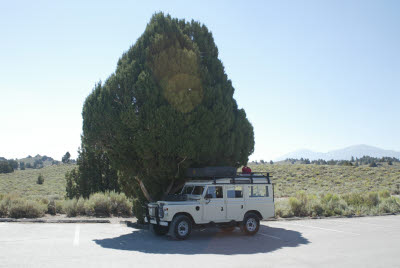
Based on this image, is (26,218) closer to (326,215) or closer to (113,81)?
(113,81)

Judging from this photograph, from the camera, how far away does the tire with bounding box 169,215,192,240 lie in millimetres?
12445

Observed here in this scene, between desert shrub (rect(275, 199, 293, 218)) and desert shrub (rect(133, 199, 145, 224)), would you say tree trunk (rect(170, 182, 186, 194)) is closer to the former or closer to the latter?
desert shrub (rect(133, 199, 145, 224))

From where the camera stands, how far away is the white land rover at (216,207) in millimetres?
12633

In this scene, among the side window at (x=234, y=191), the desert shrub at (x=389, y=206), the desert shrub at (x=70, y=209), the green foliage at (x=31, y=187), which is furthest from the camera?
the green foliage at (x=31, y=187)

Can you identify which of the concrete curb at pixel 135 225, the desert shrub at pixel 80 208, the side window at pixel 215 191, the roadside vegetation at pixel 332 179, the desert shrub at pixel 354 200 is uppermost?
the roadside vegetation at pixel 332 179

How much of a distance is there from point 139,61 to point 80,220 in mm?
8053

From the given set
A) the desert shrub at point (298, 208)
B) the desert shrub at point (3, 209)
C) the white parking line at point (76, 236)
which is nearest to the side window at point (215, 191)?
the white parking line at point (76, 236)

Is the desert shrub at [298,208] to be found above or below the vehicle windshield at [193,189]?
below

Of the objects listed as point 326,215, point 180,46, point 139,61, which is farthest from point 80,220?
point 326,215

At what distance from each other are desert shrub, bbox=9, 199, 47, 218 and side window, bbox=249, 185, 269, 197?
35.8 ft

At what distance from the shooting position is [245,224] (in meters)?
13.7

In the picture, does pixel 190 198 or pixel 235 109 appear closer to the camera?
pixel 190 198

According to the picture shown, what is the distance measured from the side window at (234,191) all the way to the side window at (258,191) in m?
0.44

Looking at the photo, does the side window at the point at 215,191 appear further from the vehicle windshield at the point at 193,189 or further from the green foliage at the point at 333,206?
the green foliage at the point at 333,206
